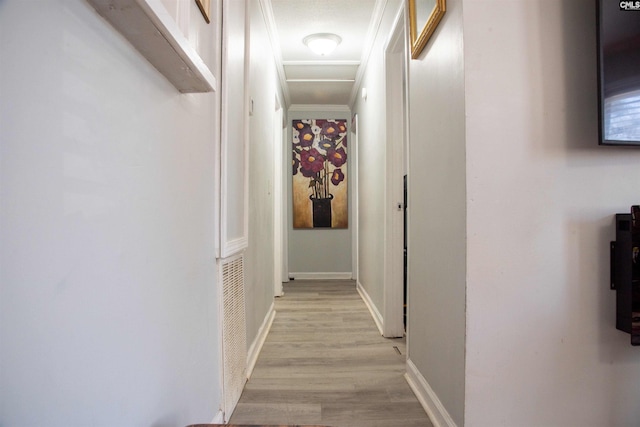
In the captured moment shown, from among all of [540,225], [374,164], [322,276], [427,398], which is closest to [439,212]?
[540,225]

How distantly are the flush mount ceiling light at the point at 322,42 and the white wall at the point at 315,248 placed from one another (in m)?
2.06

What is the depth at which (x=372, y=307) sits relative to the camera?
3412mm

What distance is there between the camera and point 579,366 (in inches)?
51.2

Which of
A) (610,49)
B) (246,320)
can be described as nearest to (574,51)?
(610,49)

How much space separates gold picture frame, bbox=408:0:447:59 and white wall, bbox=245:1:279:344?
98 centimetres

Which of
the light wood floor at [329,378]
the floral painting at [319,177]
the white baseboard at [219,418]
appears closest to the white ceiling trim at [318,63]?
the floral painting at [319,177]

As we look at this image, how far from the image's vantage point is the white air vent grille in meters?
1.59

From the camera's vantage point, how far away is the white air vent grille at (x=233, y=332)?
159 centimetres

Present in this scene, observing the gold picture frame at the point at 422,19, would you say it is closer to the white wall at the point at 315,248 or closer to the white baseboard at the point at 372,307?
the white baseboard at the point at 372,307

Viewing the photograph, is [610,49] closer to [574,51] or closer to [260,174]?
[574,51]

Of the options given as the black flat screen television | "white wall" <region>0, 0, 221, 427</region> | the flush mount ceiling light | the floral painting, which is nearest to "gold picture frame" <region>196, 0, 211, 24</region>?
"white wall" <region>0, 0, 221, 427</region>

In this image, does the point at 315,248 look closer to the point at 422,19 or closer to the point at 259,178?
the point at 259,178

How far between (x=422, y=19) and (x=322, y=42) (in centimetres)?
161

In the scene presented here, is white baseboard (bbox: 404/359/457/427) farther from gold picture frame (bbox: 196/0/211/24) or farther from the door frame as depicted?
gold picture frame (bbox: 196/0/211/24)
